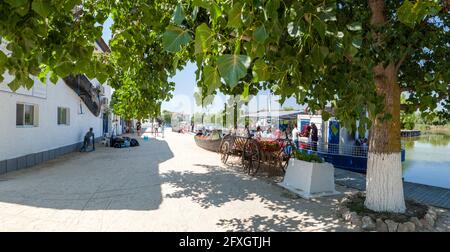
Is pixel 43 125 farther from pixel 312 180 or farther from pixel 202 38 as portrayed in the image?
pixel 202 38

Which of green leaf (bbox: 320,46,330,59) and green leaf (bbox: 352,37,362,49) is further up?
green leaf (bbox: 352,37,362,49)

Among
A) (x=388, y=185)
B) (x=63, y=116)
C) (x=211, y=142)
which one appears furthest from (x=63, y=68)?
(x=211, y=142)

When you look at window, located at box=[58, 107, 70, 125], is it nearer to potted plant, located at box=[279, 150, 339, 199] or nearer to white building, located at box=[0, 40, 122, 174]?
white building, located at box=[0, 40, 122, 174]

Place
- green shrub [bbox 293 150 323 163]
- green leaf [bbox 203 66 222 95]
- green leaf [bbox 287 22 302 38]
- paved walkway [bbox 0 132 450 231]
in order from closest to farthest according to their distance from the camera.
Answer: green leaf [bbox 203 66 222 95] < green leaf [bbox 287 22 302 38] < paved walkway [bbox 0 132 450 231] < green shrub [bbox 293 150 323 163]

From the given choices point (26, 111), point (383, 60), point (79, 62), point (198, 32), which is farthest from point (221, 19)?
point (26, 111)

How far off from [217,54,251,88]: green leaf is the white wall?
31.8 ft

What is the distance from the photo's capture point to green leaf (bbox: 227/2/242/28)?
166 cm

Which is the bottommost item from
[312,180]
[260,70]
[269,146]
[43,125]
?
[312,180]

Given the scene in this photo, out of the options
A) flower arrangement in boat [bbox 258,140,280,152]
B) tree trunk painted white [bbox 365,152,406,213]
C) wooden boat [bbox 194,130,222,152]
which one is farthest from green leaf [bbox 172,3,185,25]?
wooden boat [bbox 194,130,222,152]

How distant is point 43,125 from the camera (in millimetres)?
11422

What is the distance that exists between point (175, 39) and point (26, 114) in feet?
36.5

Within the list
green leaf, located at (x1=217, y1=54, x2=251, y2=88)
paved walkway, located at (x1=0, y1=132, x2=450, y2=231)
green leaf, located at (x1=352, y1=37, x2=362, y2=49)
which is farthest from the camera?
paved walkway, located at (x1=0, y1=132, x2=450, y2=231)

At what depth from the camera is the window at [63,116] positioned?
13.3 meters

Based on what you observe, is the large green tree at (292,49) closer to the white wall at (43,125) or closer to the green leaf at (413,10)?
the green leaf at (413,10)
